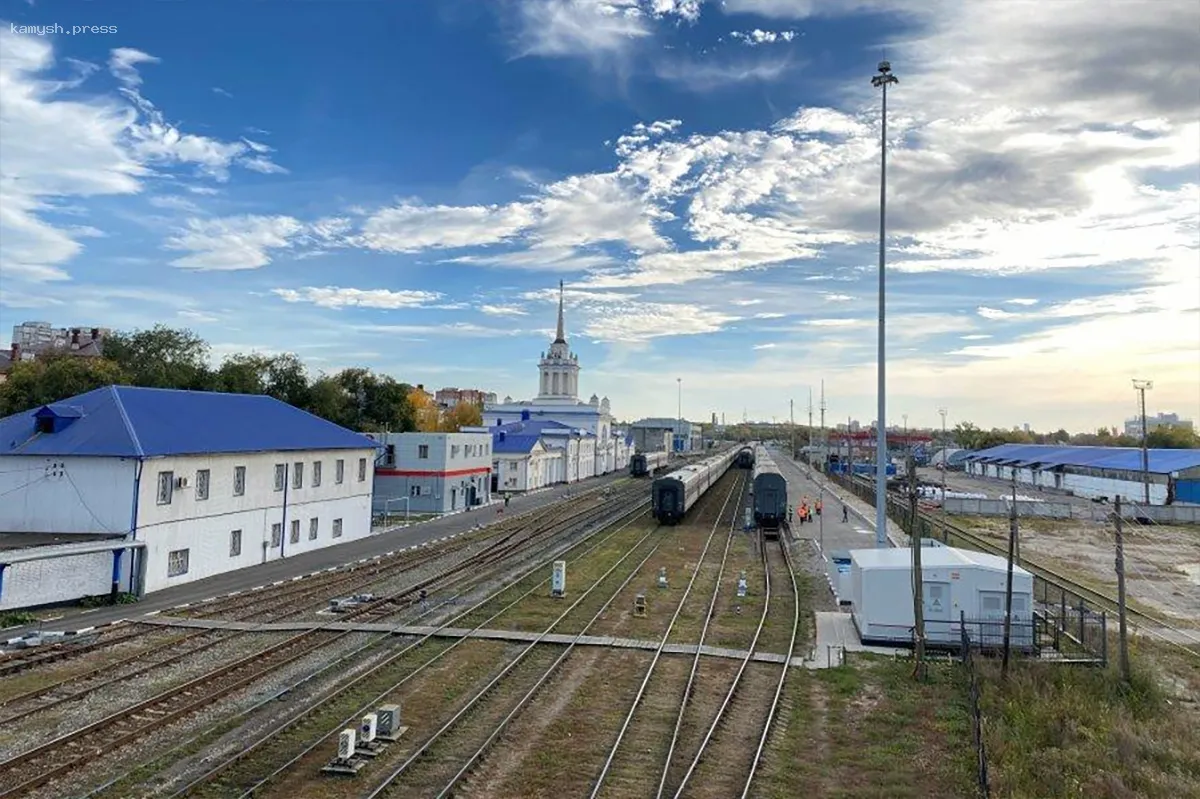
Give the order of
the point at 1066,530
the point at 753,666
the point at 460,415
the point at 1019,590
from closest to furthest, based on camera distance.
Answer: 1. the point at 753,666
2. the point at 1019,590
3. the point at 1066,530
4. the point at 460,415

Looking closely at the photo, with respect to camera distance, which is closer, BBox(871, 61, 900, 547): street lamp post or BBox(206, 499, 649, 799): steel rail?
BBox(206, 499, 649, 799): steel rail

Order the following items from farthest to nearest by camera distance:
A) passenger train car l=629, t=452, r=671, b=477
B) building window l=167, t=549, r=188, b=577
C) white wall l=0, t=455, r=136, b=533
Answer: passenger train car l=629, t=452, r=671, b=477, building window l=167, t=549, r=188, b=577, white wall l=0, t=455, r=136, b=533

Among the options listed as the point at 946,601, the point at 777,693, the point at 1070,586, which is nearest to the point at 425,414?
the point at 1070,586

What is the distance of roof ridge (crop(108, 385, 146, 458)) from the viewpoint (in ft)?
81.0

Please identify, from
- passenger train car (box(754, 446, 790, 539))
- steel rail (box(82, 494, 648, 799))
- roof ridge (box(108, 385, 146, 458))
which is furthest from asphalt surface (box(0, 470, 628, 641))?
passenger train car (box(754, 446, 790, 539))

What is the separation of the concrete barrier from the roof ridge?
5224 cm

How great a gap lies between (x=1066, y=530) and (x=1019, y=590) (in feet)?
116

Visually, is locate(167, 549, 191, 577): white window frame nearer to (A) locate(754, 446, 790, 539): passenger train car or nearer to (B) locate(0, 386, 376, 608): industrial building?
(B) locate(0, 386, 376, 608): industrial building

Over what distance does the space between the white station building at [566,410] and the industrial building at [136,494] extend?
59.4 m

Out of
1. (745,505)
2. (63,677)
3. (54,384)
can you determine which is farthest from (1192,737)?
(54,384)

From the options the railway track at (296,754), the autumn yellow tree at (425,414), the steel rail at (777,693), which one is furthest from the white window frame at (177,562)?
the autumn yellow tree at (425,414)

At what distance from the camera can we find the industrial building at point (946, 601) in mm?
19438

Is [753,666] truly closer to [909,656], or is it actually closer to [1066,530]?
[909,656]

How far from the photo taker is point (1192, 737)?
46.5 feet
